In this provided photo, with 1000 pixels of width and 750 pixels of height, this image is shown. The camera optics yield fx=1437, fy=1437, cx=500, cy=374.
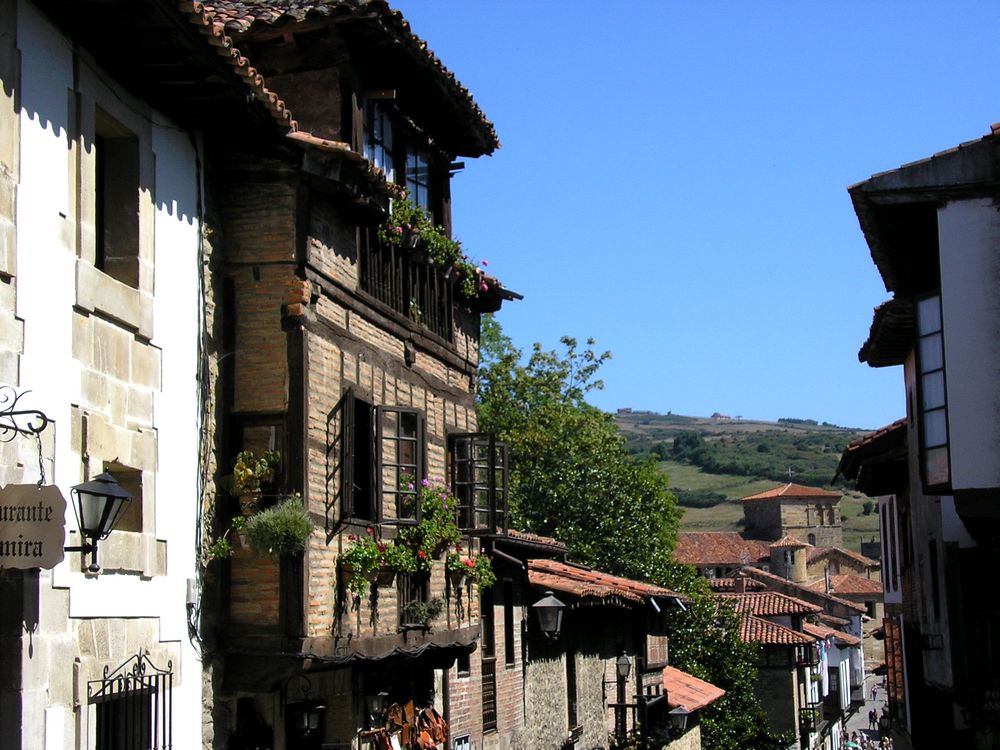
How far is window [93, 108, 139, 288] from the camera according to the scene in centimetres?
1077

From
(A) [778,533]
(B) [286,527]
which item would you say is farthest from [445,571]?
(A) [778,533]

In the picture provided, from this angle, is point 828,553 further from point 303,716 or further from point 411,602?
point 303,716

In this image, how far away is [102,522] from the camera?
28.9 ft

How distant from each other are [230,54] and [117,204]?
141 centimetres

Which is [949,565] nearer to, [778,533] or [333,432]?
[333,432]

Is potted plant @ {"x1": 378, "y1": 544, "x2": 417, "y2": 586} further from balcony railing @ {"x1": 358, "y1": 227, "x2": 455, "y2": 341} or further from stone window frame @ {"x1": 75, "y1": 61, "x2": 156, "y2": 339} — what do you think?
stone window frame @ {"x1": 75, "y1": 61, "x2": 156, "y2": 339}

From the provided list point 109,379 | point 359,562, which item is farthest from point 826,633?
point 109,379

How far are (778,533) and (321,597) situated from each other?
135 m

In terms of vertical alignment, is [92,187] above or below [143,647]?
above

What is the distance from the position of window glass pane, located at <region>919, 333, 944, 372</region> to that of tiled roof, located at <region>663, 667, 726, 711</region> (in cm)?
1861

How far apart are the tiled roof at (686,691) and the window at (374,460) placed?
17.8m

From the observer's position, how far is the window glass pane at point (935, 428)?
43.5ft

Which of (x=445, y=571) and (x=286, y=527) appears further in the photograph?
(x=445, y=571)

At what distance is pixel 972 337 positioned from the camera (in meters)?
13.0
